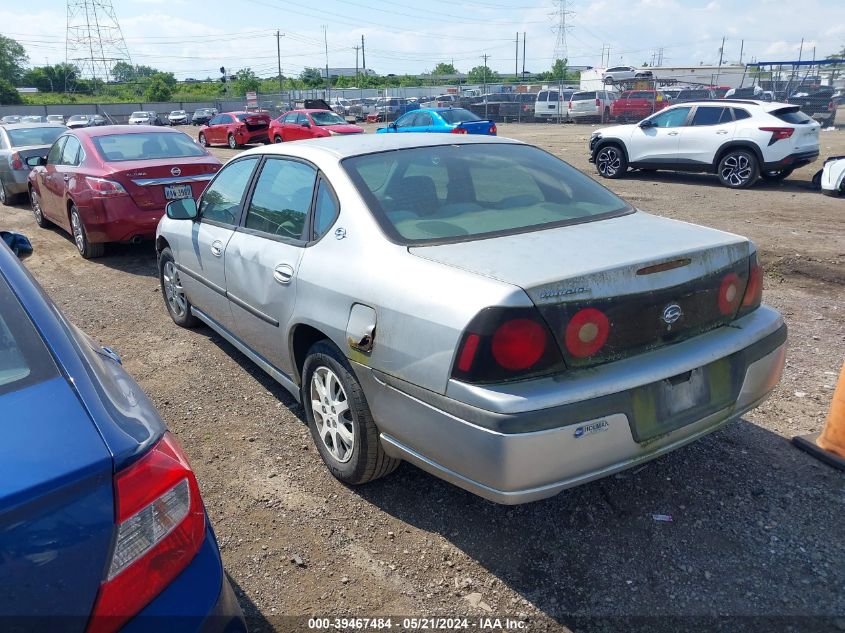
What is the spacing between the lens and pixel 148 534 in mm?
1472

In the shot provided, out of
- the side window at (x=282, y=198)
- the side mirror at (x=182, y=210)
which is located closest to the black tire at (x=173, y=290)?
the side mirror at (x=182, y=210)

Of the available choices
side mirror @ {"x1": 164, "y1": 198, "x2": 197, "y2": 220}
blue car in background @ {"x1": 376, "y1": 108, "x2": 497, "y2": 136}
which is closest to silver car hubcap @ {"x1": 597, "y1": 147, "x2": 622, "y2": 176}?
blue car in background @ {"x1": 376, "y1": 108, "x2": 497, "y2": 136}

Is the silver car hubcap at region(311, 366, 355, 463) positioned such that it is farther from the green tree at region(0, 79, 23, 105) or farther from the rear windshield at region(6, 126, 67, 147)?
the green tree at region(0, 79, 23, 105)

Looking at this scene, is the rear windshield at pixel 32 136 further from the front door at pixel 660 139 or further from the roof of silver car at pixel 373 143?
the front door at pixel 660 139

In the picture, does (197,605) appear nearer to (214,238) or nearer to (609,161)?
(214,238)

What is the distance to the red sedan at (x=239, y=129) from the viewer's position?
24938 mm

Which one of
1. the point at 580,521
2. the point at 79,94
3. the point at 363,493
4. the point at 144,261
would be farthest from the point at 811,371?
the point at 79,94

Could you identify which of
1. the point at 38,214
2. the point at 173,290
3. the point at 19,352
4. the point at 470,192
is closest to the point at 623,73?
the point at 38,214

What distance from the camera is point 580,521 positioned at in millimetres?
2895

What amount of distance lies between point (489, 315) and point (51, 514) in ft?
4.70

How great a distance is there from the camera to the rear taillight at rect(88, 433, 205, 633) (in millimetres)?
1390

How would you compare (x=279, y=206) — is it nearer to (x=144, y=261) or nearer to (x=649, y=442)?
(x=649, y=442)

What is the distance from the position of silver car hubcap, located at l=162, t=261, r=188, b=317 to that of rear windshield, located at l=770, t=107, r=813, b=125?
441 inches

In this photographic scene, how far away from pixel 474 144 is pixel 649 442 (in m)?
2.05
